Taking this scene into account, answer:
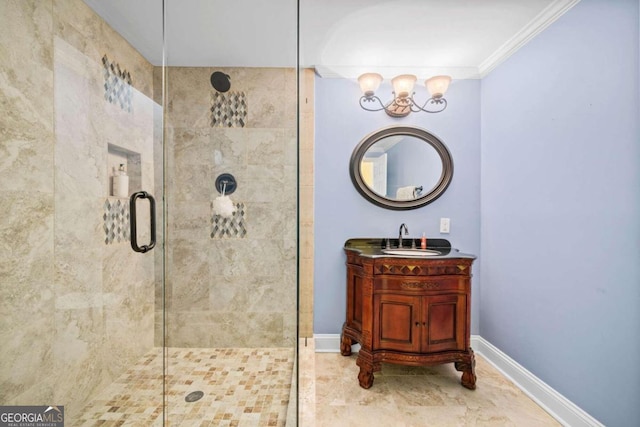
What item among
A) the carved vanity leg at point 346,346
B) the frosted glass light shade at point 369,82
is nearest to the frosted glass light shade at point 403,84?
the frosted glass light shade at point 369,82

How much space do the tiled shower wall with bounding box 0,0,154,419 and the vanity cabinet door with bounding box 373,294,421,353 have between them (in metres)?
1.22

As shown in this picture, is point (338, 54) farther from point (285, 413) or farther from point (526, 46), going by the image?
point (285, 413)

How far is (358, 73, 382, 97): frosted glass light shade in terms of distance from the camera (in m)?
1.90

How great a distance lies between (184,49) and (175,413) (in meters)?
1.83

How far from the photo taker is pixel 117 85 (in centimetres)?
124

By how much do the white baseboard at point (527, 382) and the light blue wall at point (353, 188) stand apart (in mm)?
86

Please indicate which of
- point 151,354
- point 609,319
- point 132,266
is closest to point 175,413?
point 151,354

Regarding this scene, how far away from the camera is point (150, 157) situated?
134 centimetres

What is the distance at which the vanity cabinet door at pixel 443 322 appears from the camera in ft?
5.12

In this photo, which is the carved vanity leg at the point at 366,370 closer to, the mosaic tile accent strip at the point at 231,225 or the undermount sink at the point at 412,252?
the undermount sink at the point at 412,252

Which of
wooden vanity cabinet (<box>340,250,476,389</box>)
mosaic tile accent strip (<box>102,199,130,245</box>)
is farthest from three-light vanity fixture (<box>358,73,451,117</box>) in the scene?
mosaic tile accent strip (<box>102,199,130,245</box>)

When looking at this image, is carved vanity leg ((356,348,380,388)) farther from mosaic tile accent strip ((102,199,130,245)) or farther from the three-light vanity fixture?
the three-light vanity fixture

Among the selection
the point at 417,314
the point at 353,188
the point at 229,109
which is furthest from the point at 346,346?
the point at 229,109

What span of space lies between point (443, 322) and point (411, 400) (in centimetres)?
47
